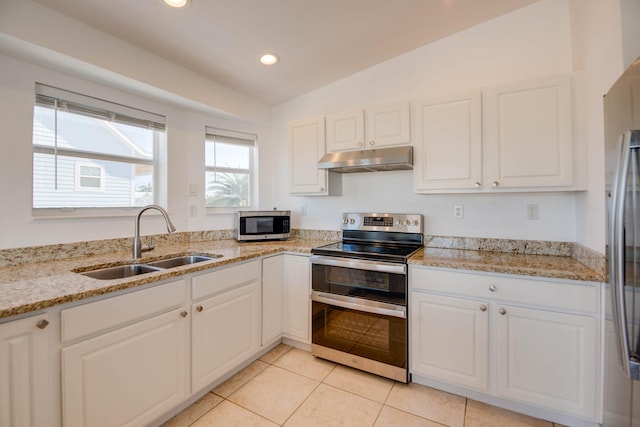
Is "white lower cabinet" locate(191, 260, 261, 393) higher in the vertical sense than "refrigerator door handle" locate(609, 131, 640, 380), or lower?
lower

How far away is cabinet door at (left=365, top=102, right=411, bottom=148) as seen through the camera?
2.22m

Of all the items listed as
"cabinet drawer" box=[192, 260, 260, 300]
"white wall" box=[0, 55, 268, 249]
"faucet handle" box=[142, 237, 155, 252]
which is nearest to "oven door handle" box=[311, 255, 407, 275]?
"cabinet drawer" box=[192, 260, 260, 300]

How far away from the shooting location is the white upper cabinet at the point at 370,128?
2242 millimetres

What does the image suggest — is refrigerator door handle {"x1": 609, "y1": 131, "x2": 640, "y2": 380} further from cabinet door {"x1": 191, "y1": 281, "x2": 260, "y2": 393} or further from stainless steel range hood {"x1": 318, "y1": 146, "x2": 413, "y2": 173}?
cabinet door {"x1": 191, "y1": 281, "x2": 260, "y2": 393}

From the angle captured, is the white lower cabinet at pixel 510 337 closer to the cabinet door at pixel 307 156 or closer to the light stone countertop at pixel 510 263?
the light stone countertop at pixel 510 263

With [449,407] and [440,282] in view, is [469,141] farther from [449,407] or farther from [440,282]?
[449,407]

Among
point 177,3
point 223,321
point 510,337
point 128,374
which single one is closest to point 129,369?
point 128,374

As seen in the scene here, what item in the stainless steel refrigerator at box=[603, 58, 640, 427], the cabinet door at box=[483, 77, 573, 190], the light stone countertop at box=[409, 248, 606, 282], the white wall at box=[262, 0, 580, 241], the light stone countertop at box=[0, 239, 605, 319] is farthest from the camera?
the white wall at box=[262, 0, 580, 241]

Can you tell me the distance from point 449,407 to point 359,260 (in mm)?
1047

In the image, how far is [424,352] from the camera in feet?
6.27

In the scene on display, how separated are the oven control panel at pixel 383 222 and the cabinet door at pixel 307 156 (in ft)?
1.23

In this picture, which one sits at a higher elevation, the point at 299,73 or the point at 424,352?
the point at 299,73

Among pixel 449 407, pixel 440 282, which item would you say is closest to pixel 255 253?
pixel 440 282

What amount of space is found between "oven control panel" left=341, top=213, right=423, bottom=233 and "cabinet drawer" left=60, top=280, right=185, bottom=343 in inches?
62.0
